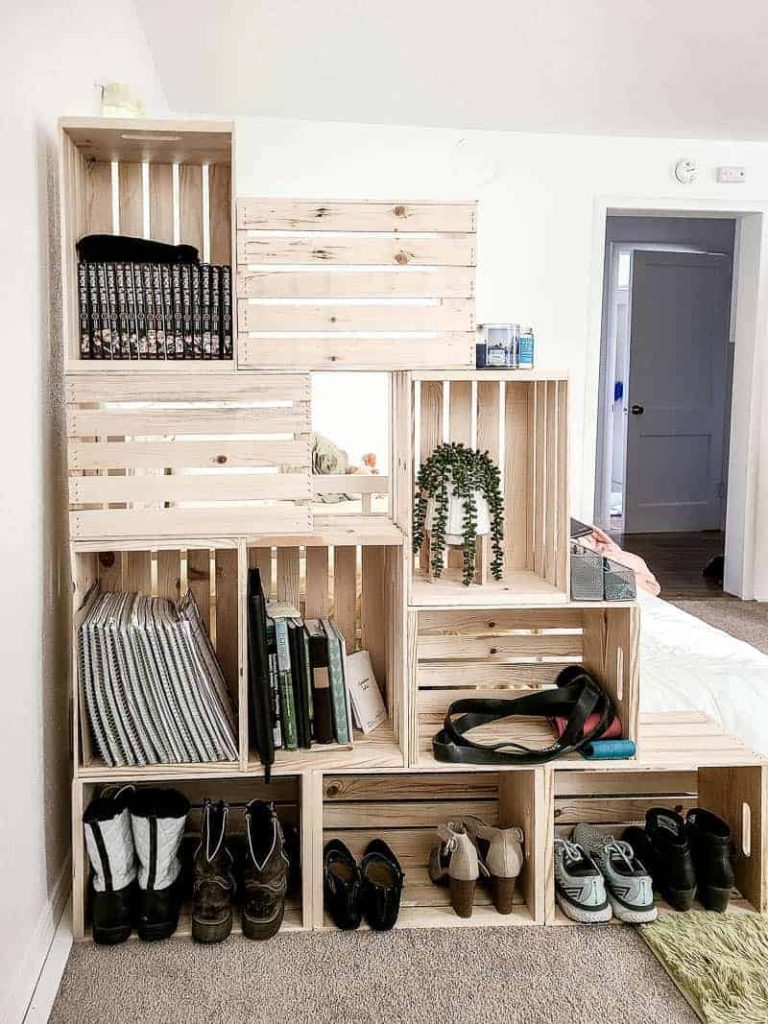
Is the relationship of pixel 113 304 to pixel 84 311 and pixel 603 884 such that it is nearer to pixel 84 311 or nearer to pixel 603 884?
pixel 84 311

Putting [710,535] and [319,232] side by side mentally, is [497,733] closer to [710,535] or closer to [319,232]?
[319,232]

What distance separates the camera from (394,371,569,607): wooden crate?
2.16m

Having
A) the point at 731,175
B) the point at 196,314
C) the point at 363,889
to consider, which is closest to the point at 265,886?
the point at 363,889

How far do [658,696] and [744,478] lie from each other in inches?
128

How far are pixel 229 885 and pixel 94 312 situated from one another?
3.89ft

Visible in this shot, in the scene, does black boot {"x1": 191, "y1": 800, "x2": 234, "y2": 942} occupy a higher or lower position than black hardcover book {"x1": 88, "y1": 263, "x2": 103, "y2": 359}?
lower

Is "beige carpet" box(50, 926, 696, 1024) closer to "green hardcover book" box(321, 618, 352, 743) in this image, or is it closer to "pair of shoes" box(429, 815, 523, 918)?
"pair of shoes" box(429, 815, 523, 918)

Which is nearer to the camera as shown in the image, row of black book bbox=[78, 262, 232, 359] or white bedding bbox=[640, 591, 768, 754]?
row of black book bbox=[78, 262, 232, 359]

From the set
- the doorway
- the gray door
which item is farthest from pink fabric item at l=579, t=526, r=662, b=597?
the gray door

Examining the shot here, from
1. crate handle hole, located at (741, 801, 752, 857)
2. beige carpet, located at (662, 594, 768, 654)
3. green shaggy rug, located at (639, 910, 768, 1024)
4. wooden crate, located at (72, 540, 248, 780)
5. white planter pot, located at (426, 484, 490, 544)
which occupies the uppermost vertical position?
white planter pot, located at (426, 484, 490, 544)

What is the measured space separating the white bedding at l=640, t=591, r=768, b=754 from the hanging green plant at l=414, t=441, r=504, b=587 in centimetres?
69

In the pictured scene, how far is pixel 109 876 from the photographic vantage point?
2.05 m

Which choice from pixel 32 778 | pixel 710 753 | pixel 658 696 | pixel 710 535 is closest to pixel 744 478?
pixel 710 535

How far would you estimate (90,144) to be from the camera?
2137mm
